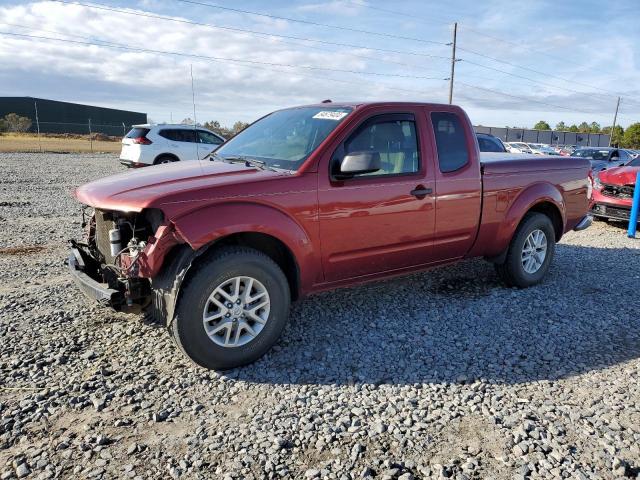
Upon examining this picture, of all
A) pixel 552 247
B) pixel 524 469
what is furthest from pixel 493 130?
pixel 524 469

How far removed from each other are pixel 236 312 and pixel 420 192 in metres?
1.94

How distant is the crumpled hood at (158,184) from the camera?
10.6ft

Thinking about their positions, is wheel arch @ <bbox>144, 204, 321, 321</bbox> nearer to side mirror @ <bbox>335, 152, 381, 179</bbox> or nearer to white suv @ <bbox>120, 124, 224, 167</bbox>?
side mirror @ <bbox>335, 152, 381, 179</bbox>

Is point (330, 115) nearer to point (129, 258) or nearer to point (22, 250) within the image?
point (129, 258)

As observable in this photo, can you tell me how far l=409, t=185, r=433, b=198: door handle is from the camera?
4270 mm

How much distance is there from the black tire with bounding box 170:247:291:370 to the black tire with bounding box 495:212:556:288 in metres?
2.77

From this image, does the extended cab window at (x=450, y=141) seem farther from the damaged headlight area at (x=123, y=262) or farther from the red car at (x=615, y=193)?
the red car at (x=615, y=193)

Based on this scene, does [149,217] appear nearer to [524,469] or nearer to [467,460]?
[467,460]

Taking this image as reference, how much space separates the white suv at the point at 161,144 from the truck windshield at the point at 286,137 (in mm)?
10902

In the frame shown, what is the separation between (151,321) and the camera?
4270 mm

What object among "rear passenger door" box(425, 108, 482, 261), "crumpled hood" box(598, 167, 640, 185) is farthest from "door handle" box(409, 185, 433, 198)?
"crumpled hood" box(598, 167, 640, 185)

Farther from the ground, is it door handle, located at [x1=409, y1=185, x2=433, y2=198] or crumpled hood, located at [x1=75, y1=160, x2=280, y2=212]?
crumpled hood, located at [x1=75, y1=160, x2=280, y2=212]

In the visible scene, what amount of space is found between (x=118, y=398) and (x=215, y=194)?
147cm

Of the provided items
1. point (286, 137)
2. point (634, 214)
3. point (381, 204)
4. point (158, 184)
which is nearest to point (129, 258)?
point (158, 184)
